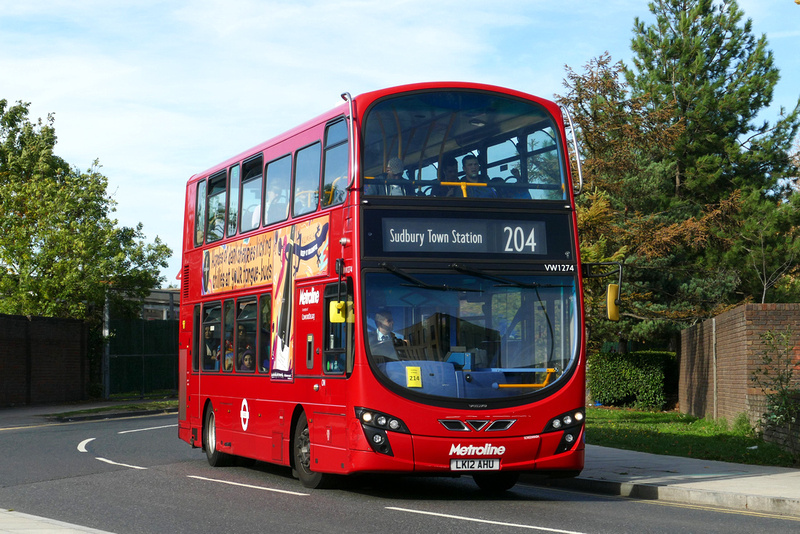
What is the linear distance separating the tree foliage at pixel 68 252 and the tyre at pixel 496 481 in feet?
90.7

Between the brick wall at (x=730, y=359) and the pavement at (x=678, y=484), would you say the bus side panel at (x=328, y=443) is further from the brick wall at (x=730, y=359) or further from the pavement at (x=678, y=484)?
the brick wall at (x=730, y=359)

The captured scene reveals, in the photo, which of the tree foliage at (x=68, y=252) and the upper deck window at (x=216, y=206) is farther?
the tree foliage at (x=68, y=252)

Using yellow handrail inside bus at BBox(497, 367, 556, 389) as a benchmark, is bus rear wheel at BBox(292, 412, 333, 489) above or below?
Answer: below

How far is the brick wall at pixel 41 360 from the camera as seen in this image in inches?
1393

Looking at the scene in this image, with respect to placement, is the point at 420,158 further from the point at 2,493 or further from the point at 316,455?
the point at 2,493

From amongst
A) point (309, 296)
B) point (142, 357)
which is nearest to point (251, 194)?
point (309, 296)

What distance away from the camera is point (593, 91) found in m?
37.0

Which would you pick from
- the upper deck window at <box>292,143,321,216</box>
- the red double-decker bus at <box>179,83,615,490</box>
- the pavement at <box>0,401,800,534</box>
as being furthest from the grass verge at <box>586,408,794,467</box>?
the upper deck window at <box>292,143,321,216</box>

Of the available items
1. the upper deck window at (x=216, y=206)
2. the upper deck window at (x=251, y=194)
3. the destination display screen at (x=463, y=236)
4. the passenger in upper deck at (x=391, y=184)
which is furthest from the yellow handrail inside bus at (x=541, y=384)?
the upper deck window at (x=216, y=206)

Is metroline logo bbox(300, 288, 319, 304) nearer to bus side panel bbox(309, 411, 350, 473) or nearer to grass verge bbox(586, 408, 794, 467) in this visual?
bus side panel bbox(309, 411, 350, 473)

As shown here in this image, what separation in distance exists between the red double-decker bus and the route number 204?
0.02 meters

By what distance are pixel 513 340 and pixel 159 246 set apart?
107 ft

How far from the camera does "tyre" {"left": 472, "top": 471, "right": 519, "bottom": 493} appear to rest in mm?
13133

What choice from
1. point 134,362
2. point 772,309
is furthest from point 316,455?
point 134,362
